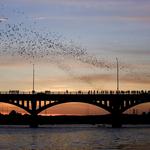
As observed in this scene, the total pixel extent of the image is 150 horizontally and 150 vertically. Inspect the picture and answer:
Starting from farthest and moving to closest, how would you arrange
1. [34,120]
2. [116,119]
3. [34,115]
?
1. [34,120]
2. [116,119]
3. [34,115]

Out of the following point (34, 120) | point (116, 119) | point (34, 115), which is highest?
point (34, 115)

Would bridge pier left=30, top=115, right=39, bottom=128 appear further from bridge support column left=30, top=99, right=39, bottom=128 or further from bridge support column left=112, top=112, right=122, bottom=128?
bridge support column left=112, top=112, right=122, bottom=128

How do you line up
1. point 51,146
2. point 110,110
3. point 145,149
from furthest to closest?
point 110,110 → point 51,146 → point 145,149

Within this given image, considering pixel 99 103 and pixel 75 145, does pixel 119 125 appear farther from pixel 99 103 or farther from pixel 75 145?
pixel 75 145

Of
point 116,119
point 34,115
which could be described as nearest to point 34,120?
Answer: point 34,115

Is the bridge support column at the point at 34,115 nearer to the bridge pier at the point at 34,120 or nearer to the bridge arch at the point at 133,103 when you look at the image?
the bridge pier at the point at 34,120

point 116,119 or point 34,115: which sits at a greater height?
point 34,115

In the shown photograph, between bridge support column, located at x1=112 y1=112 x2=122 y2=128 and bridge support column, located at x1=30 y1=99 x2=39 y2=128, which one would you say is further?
bridge support column, located at x1=112 y1=112 x2=122 y2=128

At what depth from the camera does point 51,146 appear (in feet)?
330

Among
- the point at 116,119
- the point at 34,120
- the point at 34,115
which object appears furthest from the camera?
the point at 34,120

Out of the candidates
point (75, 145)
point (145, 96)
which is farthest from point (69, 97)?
point (75, 145)

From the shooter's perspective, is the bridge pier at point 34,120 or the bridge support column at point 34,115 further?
the bridge pier at point 34,120

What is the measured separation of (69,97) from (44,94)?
712 centimetres

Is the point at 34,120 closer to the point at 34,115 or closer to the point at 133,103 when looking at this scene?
the point at 34,115
